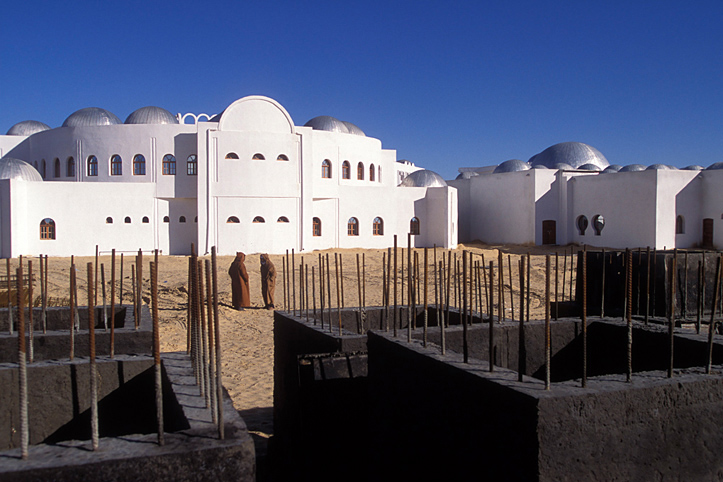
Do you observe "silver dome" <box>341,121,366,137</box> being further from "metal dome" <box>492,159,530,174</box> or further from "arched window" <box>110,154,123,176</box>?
"arched window" <box>110,154,123,176</box>

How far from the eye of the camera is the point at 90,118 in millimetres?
26266

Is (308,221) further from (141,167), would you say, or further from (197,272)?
(197,272)

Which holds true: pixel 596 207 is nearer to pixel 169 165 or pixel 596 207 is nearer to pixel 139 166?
pixel 169 165

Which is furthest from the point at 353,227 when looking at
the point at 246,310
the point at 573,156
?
the point at 573,156

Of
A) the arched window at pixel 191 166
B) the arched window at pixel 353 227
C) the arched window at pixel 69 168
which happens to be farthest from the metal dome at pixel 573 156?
the arched window at pixel 69 168

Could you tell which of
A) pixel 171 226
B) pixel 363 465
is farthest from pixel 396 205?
pixel 363 465

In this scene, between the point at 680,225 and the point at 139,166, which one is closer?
the point at 139,166

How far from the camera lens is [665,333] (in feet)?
12.7

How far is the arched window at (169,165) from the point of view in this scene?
75.8ft

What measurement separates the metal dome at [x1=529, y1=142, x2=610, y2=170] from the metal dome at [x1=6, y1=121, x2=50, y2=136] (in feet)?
90.5

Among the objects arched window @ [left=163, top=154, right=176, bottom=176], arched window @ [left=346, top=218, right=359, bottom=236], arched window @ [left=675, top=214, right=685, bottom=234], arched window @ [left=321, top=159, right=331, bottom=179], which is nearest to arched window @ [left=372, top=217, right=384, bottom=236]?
arched window @ [left=346, top=218, right=359, bottom=236]

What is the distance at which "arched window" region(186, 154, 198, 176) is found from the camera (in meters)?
23.1

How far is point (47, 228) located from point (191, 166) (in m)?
5.82

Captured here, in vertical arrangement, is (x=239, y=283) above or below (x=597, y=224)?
below
